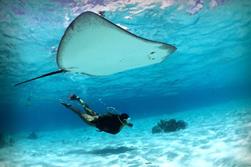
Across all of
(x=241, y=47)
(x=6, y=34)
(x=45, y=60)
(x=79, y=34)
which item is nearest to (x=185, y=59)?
(x=241, y=47)

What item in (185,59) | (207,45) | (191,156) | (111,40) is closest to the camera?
(111,40)

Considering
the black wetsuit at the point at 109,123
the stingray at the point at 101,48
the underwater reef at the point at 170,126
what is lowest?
the black wetsuit at the point at 109,123

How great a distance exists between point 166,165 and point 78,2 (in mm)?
7783

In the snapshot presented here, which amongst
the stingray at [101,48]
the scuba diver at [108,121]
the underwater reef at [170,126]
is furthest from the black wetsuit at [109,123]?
the underwater reef at [170,126]

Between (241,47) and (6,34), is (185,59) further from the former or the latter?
(6,34)

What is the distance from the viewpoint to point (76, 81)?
25.8 metres

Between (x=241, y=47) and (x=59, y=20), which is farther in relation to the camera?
(x=241, y=47)

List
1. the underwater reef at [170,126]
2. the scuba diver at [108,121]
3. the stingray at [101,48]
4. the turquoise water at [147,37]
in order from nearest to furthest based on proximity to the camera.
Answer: the stingray at [101,48] < the scuba diver at [108,121] < the turquoise water at [147,37] < the underwater reef at [170,126]

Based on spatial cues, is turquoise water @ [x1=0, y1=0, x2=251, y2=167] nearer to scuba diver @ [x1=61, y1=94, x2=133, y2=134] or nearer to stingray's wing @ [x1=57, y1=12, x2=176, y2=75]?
scuba diver @ [x1=61, y1=94, x2=133, y2=134]

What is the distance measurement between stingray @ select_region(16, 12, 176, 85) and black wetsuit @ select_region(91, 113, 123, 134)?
137 centimetres

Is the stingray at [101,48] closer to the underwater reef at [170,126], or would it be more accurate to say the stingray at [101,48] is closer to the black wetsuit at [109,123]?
the black wetsuit at [109,123]

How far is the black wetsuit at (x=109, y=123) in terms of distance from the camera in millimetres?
4927

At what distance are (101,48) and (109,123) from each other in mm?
1592

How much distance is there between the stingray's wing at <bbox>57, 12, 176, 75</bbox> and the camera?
13.8 feet
